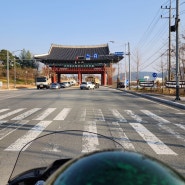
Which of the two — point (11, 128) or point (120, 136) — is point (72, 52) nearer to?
point (11, 128)

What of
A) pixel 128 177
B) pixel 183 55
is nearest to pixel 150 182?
pixel 128 177

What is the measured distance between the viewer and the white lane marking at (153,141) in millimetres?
6938

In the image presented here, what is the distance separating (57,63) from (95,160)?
80.2 meters

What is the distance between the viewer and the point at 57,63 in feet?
265

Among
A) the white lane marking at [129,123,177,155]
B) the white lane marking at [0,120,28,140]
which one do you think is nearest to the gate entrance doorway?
the white lane marking at [0,120,28,140]

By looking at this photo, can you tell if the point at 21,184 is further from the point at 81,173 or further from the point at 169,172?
the point at 169,172

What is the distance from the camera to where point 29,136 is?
338 inches

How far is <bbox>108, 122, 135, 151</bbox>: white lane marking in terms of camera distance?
7.46m

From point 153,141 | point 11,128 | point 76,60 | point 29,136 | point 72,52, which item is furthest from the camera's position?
point 72,52

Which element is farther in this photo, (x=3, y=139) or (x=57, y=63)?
(x=57, y=63)

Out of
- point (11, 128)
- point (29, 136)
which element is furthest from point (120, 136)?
point (11, 128)

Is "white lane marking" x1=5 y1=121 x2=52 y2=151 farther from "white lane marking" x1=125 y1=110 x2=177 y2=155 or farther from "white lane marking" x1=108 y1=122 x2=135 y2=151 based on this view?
"white lane marking" x1=125 y1=110 x2=177 y2=155

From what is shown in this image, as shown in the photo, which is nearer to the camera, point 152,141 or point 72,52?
point 152,141

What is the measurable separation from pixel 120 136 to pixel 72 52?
77.1 metres
